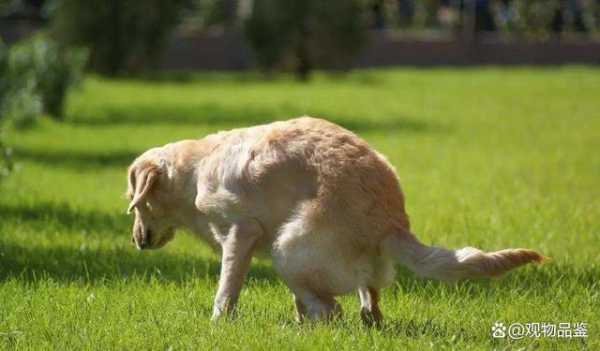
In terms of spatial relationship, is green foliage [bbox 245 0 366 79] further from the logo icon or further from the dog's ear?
the logo icon

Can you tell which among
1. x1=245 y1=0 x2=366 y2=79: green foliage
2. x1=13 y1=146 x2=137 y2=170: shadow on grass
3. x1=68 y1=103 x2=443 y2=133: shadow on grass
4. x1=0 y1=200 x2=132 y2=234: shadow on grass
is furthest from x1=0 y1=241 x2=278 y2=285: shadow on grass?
x1=245 y1=0 x2=366 y2=79: green foliage

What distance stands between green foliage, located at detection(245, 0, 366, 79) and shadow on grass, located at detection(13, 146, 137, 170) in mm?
16544

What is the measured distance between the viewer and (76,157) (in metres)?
15.1

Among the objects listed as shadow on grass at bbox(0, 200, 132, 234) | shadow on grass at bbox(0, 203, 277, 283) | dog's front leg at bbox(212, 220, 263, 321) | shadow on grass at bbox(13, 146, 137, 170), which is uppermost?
dog's front leg at bbox(212, 220, 263, 321)

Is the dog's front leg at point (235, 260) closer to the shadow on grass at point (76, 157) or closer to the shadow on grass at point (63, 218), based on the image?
the shadow on grass at point (63, 218)

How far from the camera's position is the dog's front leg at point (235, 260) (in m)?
5.99

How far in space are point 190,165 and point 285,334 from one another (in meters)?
1.23

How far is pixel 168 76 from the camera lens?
31.5 meters

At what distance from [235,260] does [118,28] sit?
2402 cm

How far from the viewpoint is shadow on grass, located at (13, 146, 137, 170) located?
47.1 feet

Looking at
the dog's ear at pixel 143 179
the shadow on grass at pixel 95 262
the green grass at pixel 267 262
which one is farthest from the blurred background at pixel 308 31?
the dog's ear at pixel 143 179

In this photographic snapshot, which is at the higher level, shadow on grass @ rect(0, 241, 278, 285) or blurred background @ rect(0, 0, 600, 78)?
shadow on grass @ rect(0, 241, 278, 285)

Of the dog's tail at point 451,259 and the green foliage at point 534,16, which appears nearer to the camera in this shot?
the dog's tail at point 451,259

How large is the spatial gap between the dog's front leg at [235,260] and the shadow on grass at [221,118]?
12257mm
